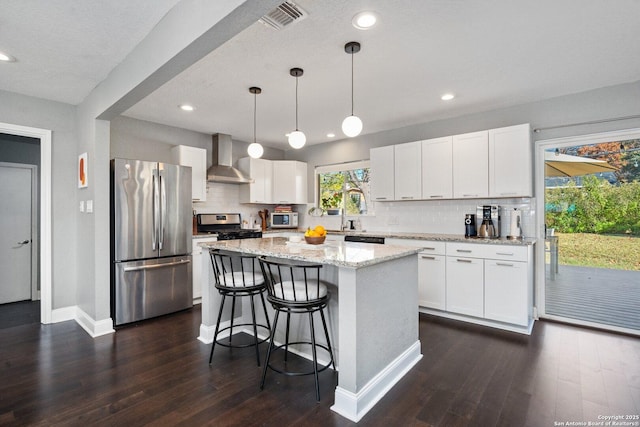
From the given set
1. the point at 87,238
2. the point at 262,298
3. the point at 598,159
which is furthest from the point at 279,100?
the point at 598,159

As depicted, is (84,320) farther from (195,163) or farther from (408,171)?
(408,171)

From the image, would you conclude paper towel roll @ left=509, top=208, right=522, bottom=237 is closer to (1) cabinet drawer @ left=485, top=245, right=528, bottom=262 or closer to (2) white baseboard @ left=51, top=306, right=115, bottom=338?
(1) cabinet drawer @ left=485, top=245, right=528, bottom=262

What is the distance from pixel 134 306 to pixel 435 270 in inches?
136

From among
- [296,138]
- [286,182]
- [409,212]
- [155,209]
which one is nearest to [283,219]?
[286,182]

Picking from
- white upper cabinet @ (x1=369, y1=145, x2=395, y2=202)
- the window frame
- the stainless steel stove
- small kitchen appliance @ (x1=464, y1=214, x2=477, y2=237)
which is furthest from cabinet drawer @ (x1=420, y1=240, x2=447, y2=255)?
the stainless steel stove

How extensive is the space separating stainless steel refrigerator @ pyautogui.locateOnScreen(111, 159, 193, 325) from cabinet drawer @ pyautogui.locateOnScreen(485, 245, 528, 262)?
355 cm

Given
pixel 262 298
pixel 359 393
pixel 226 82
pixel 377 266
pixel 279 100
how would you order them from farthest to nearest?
pixel 279 100, pixel 226 82, pixel 262 298, pixel 377 266, pixel 359 393

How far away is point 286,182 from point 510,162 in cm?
348

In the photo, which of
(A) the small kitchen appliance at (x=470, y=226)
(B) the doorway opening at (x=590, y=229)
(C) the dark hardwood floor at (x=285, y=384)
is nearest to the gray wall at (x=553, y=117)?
(B) the doorway opening at (x=590, y=229)

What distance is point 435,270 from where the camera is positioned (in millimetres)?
3785

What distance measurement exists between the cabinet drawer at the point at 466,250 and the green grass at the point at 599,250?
39.9 inches

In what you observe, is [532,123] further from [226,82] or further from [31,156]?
[31,156]

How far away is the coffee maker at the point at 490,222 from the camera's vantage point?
3.83 meters

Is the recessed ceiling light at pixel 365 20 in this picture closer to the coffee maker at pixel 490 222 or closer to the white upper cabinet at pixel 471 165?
the white upper cabinet at pixel 471 165
